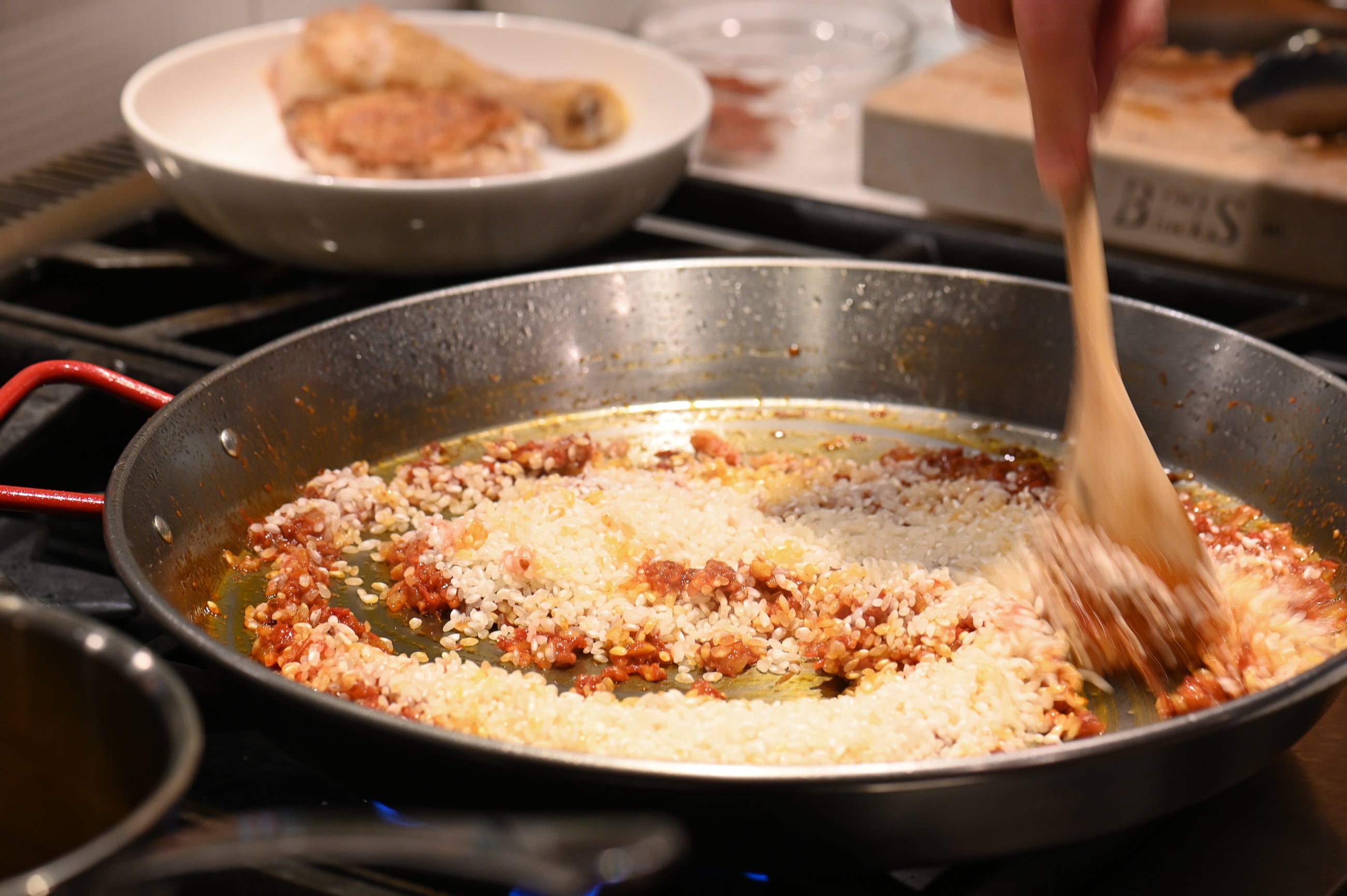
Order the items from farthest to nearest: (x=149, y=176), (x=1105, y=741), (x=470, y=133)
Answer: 1. (x=149, y=176)
2. (x=470, y=133)
3. (x=1105, y=741)

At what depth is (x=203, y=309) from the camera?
119 cm

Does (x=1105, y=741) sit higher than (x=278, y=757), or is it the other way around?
(x=1105, y=741)

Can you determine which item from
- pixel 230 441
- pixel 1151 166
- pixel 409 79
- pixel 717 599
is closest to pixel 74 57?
pixel 409 79

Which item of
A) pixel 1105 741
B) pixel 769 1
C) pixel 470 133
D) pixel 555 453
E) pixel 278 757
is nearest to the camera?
pixel 1105 741

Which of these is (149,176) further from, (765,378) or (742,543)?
(742,543)

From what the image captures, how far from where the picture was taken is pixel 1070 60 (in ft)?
2.31

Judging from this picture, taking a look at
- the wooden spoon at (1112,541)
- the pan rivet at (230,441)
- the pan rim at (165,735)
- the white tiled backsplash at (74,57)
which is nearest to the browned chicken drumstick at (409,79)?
the white tiled backsplash at (74,57)

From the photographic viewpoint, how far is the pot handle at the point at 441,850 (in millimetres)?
339

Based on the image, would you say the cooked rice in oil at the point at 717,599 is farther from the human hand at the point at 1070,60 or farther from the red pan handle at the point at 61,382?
the human hand at the point at 1070,60

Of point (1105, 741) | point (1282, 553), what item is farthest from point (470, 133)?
point (1105, 741)

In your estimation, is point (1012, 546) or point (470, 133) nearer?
point (1012, 546)

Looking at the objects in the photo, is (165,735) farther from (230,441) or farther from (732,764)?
(230,441)

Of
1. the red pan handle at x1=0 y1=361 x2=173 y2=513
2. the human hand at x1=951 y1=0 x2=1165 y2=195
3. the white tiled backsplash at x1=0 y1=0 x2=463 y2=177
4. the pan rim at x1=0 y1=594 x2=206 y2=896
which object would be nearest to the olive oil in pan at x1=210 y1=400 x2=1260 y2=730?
the red pan handle at x1=0 y1=361 x2=173 y2=513

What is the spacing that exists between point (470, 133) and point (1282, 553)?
789mm
